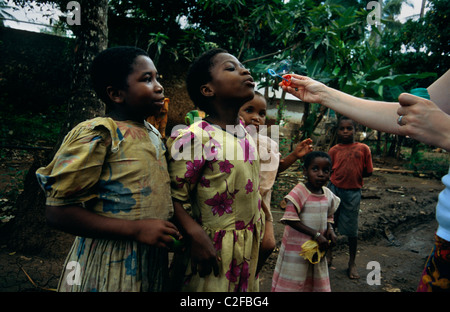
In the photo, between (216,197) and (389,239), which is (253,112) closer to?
(216,197)

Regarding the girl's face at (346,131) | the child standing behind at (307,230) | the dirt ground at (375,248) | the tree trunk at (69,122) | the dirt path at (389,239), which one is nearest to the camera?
the child standing behind at (307,230)

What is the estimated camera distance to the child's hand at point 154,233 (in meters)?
1.09

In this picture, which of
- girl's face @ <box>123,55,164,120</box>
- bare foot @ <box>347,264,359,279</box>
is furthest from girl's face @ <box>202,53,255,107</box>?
bare foot @ <box>347,264,359,279</box>

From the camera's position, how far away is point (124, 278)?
113 centimetres

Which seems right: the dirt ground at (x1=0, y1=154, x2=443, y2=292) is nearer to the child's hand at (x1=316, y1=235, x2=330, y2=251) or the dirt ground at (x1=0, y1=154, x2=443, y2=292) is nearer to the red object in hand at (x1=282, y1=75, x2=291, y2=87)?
the child's hand at (x1=316, y1=235, x2=330, y2=251)

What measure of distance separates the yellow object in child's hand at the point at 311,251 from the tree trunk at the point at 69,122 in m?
2.39

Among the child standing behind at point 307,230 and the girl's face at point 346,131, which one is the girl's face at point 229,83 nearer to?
the child standing behind at point 307,230

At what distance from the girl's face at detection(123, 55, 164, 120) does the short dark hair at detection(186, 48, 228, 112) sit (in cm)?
31

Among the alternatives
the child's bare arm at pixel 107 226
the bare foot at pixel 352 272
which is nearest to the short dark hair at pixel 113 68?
the child's bare arm at pixel 107 226

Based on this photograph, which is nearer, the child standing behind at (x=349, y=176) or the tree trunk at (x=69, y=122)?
the tree trunk at (x=69, y=122)

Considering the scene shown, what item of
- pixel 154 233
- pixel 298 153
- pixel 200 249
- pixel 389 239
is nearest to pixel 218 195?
pixel 200 249

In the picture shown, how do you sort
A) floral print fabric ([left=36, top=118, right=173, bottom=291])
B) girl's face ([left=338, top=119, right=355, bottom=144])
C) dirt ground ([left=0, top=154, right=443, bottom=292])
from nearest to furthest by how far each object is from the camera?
floral print fabric ([left=36, top=118, right=173, bottom=291]), dirt ground ([left=0, top=154, right=443, bottom=292]), girl's face ([left=338, top=119, right=355, bottom=144])

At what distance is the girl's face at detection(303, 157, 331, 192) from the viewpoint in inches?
96.3

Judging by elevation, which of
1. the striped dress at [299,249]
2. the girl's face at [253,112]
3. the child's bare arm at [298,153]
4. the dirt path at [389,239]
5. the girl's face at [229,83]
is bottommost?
the dirt path at [389,239]
